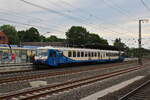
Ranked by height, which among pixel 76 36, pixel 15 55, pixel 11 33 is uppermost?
pixel 11 33

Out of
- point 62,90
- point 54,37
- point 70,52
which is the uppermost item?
point 54,37

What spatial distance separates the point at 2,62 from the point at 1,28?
86.5m

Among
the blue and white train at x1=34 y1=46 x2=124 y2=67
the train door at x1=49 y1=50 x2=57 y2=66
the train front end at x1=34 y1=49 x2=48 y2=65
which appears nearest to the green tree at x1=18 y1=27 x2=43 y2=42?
Result: the blue and white train at x1=34 y1=46 x2=124 y2=67

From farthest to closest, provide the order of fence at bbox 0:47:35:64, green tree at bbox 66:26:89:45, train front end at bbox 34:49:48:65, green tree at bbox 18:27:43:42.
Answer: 1. green tree at bbox 18:27:43:42
2. green tree at bbox 66:26:89:45
3. train front end at bbox 34:49:48:65
4. fence at bbox 0:47:35:64

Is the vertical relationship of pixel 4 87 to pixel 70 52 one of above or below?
below

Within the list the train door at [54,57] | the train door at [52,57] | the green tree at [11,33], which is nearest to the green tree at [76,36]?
the green tree at [11,33]

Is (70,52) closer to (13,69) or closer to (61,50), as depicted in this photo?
(61,50)

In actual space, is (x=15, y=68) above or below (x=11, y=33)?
below

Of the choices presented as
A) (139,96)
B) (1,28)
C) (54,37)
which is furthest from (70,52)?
(54,37)

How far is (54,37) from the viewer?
135 metres

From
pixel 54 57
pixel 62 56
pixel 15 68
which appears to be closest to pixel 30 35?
pixel 62 56

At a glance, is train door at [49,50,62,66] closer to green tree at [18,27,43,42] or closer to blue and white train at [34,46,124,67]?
blue and white train at [34,46,124,67]

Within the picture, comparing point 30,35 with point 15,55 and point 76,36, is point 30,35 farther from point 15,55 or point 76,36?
point 15,55

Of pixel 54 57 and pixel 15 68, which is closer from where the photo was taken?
pixel 15 68
